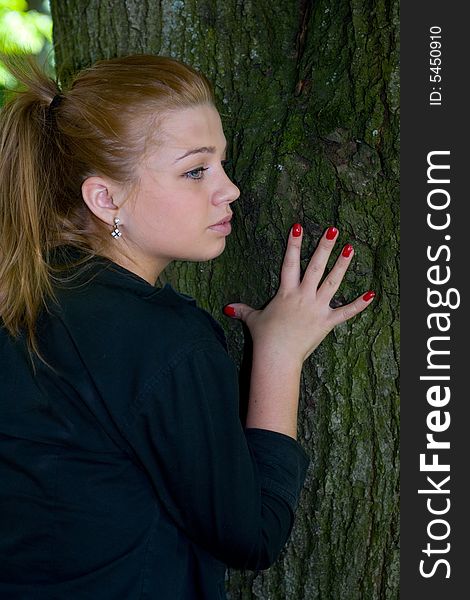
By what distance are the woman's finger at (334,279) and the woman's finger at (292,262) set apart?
0.08 meters

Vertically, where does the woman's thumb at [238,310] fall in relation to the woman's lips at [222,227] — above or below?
below

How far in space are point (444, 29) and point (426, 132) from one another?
28 cm

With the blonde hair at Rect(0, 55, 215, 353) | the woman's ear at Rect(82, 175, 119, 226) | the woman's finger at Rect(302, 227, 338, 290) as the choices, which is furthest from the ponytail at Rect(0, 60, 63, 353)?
the woman's finger at Rect(302, 227, 338, 290)

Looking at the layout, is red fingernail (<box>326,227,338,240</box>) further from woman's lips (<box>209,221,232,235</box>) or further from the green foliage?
the green foliage

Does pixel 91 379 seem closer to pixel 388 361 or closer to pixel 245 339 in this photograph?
pixel 245 339

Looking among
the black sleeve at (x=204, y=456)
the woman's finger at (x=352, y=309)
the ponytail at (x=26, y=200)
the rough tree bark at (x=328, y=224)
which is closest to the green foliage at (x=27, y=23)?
the rough tree bark at (x=328, y=224)

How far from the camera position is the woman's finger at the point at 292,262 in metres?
2.23

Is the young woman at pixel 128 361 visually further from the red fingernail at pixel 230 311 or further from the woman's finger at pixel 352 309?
the red fingernail at pixel 230 311

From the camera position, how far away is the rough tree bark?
2191 mm

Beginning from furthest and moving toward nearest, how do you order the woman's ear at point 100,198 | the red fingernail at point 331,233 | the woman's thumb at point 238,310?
the woman's thumb at point 238,310
the red fingernail at point 331,233
the woman's ear at point 100,198

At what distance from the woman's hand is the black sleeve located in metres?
0.35

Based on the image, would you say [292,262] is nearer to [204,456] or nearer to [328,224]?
[328,224]

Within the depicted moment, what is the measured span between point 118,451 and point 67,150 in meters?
0.78

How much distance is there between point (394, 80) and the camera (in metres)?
2.18
